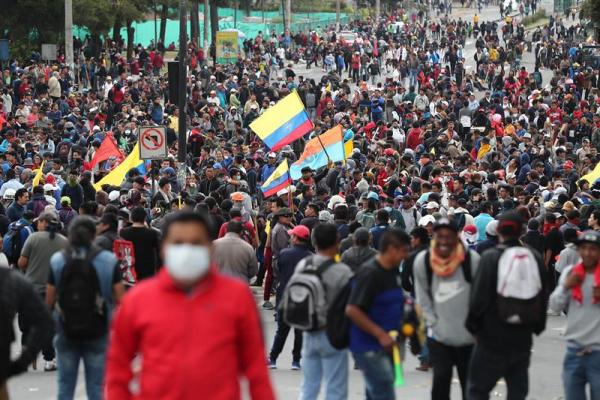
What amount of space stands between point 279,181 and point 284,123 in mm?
1763

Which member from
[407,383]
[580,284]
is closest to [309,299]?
[580,284]

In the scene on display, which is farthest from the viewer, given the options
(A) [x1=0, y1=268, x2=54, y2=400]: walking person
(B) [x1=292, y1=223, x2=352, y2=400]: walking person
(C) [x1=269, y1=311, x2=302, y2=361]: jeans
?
(C) [x1=269, y1=311, x2=302, y2=361]: jeans

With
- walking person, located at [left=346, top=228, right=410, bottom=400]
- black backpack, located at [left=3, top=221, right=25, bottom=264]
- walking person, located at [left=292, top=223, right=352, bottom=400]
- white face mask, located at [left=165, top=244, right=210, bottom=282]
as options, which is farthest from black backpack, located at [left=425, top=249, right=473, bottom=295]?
black backpack, located at [left=3, top=221, right=25, bottom=264]

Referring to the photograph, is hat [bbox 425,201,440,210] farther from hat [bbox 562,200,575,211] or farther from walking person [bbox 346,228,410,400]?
walking person [bbox 346,228,410,400]

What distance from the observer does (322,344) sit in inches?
361

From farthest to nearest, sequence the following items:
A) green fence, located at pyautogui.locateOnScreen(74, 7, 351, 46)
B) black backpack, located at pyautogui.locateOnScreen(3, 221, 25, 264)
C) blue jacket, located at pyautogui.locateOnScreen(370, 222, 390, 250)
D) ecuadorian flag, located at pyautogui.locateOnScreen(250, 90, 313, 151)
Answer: green fence, located at pyautogui.locateOnScreen(74, 7, 351, 46)
ecuadorian flag, located at pyautogui.locateOnScreen(250, 90, 313, 151)
black backpack, located at pyautogui.locateOnScreen(3, 221, 25, 264)
blue jacket, located at pyautogui.locateOnScreen(370, 222, 390, 250)

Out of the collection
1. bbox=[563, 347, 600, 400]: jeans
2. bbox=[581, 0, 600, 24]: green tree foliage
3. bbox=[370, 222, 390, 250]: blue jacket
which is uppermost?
bbox=[581, 0, 600, 24]: green tree foliage

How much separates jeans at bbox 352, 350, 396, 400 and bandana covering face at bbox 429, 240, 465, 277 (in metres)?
0.63

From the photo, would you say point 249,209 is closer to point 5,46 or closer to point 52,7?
point 5,46

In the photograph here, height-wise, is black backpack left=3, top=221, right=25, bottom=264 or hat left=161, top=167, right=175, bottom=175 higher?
black backpack left=3, top=221, right=25, bottom=264

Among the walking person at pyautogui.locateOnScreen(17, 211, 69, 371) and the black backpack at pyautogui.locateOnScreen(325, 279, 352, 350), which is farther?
the walking person at pyautogui.locateOnScreen(17, 211, 69, 371)

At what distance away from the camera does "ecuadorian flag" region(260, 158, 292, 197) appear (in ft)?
69.2

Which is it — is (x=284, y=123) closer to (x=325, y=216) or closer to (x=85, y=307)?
(x=325, y=216)

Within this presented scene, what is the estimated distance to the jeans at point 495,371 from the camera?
8547 mm
